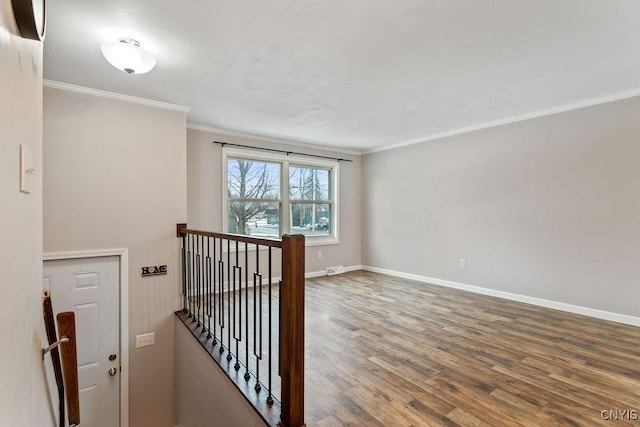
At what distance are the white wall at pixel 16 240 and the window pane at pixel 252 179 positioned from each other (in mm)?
3531

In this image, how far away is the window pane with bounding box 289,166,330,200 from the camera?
5.27 meters

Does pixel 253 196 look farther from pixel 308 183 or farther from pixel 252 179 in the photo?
pixel 308 183

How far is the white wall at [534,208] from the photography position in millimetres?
3178

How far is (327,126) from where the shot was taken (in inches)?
167

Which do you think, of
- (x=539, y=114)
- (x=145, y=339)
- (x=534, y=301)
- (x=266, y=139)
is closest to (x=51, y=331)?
(x=145, y=339)

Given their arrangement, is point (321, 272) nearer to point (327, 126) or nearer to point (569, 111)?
point (327, 126)

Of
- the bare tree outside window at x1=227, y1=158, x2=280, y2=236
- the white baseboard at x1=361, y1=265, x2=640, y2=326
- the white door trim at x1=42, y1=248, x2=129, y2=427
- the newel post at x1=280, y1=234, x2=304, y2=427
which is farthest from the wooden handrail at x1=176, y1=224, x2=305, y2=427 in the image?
the white baseboard at x1=361, y1=265, x2=640, y2=326

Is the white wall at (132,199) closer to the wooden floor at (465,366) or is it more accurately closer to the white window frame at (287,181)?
the white window frame at (287,181)

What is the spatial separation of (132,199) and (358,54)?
2602 mm

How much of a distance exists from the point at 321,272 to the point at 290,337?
4073 millimetres

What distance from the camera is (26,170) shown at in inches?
35.5

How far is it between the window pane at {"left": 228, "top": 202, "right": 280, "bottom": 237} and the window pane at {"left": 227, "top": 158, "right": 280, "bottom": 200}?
0.47 ft

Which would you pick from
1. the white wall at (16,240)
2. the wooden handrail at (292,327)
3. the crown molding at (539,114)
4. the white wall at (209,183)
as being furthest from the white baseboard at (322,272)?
the white wall at (16,240)

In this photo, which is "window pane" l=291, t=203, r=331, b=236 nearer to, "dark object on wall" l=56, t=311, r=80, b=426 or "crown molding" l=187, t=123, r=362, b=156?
"crown molding" l=187, t=123, r=362, b=156
